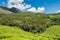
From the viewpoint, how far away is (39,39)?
7402 inches

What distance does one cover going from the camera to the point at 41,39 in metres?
189

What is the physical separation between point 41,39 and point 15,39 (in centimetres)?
3763

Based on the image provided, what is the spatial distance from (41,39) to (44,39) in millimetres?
3569

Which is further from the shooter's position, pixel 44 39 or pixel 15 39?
pixel 44 39

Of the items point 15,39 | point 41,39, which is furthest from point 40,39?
point 15,39

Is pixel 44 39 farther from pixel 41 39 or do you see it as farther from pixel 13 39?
pixel 13 39

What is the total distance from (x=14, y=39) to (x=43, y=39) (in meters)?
40.4

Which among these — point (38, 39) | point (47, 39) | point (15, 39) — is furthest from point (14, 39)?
point (47, 39)

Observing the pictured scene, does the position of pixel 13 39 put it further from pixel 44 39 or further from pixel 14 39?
pixel 44 39

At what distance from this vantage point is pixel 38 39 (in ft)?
609

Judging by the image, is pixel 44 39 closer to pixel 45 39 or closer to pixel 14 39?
pixel 45 39

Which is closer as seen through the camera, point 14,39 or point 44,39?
point 14,39

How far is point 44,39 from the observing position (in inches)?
7411

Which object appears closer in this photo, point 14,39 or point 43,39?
point 14,39
